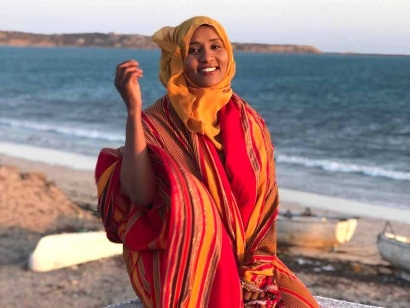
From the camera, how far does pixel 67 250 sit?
262 inches

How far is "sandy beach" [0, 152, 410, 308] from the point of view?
611 centimetres

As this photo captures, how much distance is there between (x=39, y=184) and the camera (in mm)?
9500

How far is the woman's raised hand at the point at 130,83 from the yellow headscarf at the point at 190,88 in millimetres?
251

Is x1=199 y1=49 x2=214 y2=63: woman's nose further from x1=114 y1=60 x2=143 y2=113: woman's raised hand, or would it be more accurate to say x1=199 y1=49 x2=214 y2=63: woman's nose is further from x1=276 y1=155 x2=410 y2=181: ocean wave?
x1=276 y1=155 x2=410 y2=181: ocean wave

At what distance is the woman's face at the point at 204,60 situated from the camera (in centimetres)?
250

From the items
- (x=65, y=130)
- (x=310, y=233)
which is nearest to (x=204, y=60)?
(x=310, y=233)

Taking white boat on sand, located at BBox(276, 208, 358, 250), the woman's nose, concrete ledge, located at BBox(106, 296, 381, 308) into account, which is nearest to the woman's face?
the woman's nose

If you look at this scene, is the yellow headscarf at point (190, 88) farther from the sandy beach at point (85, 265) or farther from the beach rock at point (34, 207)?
the beach rock at point (34, 207)

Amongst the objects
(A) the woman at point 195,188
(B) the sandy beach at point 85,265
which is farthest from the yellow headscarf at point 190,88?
(B) the sandy beach at point 85,265

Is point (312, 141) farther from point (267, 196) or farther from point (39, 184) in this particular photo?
point (267, 196)

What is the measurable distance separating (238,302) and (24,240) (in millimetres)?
5510

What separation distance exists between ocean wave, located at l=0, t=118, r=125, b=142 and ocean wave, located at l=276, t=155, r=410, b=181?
602cm

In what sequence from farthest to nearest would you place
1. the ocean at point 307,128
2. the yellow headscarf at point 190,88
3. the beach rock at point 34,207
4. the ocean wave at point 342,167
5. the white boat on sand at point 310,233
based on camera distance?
1. the ocean wave at point 342,167
2. the ocean at point 307,128
3. the white boat on sand at point 310,233
4. the beach rock at point 34,207
5. the yellow headscarf at point 190,88

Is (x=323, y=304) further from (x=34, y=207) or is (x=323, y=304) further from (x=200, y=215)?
(x=34, y=207)
